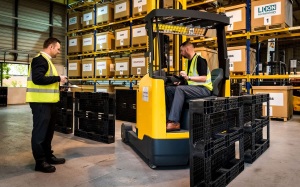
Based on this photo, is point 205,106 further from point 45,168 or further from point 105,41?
point 105,41

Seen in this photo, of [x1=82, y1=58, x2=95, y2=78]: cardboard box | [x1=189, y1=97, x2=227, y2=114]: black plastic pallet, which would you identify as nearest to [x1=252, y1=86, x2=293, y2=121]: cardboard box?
[x1=189, y1=97, x2=227, y2=114]: black plastic pallet

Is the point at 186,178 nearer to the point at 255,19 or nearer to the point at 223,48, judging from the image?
the point at 223,48

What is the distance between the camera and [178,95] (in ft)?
11.2

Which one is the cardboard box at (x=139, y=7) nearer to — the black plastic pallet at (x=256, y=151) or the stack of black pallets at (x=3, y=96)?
the black plastic pallet at (x=256, y=151)

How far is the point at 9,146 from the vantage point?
4.54 meters

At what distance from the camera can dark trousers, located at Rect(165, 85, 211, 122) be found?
3381 millimetres

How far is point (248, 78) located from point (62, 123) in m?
5.12

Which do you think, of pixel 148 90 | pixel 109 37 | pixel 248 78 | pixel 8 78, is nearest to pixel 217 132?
pixel 148 90

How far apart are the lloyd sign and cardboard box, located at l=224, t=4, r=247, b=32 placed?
334 millimetres

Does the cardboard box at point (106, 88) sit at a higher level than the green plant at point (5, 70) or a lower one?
lower

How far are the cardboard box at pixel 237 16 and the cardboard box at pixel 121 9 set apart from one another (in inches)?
144

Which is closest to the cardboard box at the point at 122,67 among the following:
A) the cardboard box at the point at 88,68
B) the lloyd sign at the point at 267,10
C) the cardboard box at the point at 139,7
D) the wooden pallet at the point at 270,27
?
the cardboard box at the point at 88,68

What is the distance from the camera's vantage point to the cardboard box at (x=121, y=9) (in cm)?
948

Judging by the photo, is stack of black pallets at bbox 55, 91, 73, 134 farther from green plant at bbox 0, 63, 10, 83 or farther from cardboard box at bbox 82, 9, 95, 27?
green plant at bbox 0, 63, 10, 83
